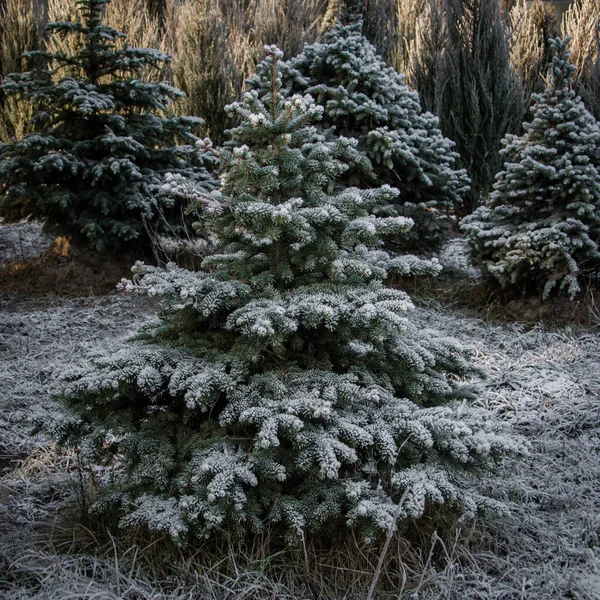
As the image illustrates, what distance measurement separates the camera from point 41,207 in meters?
4.13

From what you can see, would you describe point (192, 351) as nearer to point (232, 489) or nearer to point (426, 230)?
point (232, 489)

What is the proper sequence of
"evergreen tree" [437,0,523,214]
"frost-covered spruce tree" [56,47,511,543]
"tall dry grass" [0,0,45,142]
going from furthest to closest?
"tall dry grass" [0,0,45,142], "evergreen tree" [437,0,523,214], "frost-covered spruce tree" [56,47,511,543]

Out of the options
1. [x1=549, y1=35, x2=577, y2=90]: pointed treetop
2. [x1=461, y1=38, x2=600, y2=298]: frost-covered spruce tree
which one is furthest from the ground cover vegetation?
[x1=549, y1=35, x2=577, y2=90]: pointed treetop

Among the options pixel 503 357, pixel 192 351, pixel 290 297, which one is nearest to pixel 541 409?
pixel 503 357

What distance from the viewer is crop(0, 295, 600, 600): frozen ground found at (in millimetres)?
1703

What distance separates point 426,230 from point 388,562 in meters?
2.95

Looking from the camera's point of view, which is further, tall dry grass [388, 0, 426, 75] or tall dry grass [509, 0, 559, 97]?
tall dry grass [509, 0, 559, 97]

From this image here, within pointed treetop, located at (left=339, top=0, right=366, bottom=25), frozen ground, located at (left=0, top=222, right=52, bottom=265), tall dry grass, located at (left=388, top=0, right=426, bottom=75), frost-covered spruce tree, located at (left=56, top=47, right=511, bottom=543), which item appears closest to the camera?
frost-covered spruce tree, located at (left=56, top=47, right=511, bottom=543)

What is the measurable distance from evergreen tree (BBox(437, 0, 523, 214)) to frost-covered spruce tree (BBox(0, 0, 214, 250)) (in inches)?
106

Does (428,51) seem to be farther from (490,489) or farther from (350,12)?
(490,489)

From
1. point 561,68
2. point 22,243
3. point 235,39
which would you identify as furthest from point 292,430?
point 235,39

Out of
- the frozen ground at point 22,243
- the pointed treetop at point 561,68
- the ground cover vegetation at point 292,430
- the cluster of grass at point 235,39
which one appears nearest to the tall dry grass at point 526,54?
the cluster of grass at point 235,39

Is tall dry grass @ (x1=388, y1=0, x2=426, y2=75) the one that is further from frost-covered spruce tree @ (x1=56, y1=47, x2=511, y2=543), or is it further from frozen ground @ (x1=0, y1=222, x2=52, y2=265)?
frost-covered spruce tree @ (x1=56, y1=47, x2=511, y2=543)

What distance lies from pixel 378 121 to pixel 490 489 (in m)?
2.74
